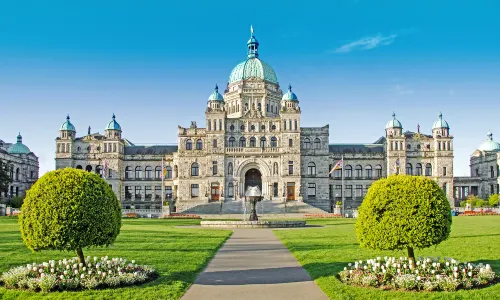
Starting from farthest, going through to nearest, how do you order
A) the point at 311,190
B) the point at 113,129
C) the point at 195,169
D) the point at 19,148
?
the point at 19,148, the point at 113,129, the point at 195,169, the point at 311,190

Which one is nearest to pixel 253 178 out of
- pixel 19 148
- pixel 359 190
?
pixel 359 190

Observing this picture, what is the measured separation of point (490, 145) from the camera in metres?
98.4

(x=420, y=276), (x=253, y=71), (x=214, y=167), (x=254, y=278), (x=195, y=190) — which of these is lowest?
(x=254, y=278)

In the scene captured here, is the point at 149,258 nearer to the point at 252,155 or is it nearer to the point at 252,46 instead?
the point at 252,155

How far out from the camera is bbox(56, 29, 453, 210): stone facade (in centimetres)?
8100

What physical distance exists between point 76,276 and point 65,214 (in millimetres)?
1894

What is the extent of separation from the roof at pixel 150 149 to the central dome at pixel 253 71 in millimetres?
16030

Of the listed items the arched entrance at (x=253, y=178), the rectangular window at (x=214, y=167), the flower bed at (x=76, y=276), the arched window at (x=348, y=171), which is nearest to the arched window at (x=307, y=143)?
the arched entrance at (x=253, y=178)

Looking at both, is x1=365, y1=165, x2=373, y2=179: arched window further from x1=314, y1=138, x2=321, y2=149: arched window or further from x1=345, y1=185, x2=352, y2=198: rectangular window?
x1=314, y1=138, x2=321, y2=149: arched window

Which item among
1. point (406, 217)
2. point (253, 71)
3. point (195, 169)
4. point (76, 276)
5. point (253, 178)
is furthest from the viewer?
point (253, 71)

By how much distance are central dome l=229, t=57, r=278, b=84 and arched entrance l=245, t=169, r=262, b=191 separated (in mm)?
17053

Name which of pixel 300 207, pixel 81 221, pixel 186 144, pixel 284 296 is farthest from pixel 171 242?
pixel 186 144

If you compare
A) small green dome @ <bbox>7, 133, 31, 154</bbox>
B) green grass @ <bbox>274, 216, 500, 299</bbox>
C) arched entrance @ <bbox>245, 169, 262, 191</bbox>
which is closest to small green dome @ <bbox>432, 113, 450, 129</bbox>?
arched entrance @ <bbox>245, 169, 262, 191</bbox>

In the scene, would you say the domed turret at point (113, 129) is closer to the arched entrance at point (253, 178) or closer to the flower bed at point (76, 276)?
the arched entrance at point (253, 178)
